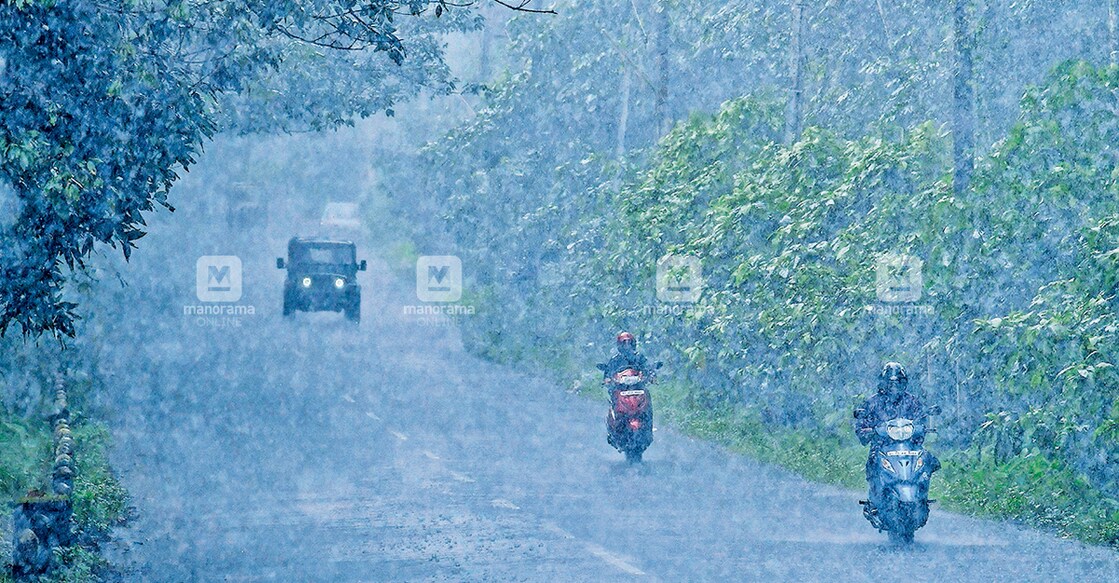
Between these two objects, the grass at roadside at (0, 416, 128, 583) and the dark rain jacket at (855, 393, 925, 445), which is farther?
the dark rain jacket at (855, 393, 925, 445)

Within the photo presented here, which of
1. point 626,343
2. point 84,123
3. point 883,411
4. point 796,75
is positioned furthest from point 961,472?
point 84,123

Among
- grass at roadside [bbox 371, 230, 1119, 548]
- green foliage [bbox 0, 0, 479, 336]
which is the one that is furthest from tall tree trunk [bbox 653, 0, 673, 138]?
green foliage [bbox 0, 0, 479, 336]

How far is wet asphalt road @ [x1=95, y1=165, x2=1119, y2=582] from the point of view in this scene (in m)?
11.1

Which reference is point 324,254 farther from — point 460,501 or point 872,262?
point 460,501

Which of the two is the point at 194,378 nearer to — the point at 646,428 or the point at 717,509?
the point at 646,428

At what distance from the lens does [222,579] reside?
10.8 m

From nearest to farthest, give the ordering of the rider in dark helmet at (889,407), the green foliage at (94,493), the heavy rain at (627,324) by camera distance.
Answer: the heavy rain at (627,324)
the rider in dark helmet at (889,407)
the green foliage at (94,493)

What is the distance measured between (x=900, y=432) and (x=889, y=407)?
28 centimetres

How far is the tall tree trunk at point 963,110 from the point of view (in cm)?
1595

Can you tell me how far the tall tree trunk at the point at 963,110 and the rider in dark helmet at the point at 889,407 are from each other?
4605mm

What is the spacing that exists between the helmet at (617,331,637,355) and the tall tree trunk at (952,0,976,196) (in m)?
3.92

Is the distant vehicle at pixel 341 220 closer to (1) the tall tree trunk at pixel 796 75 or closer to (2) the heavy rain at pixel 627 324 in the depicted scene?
(2) the heavy rain at pixel 627 324

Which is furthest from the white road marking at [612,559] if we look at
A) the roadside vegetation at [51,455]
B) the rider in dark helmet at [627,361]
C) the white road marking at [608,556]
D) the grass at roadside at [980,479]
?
the rider in dark helmet at [627,361]

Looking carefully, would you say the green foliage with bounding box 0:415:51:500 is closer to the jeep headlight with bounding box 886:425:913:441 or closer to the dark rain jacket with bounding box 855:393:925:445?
the dark rain jacket with bounding box 855:393:925:445
